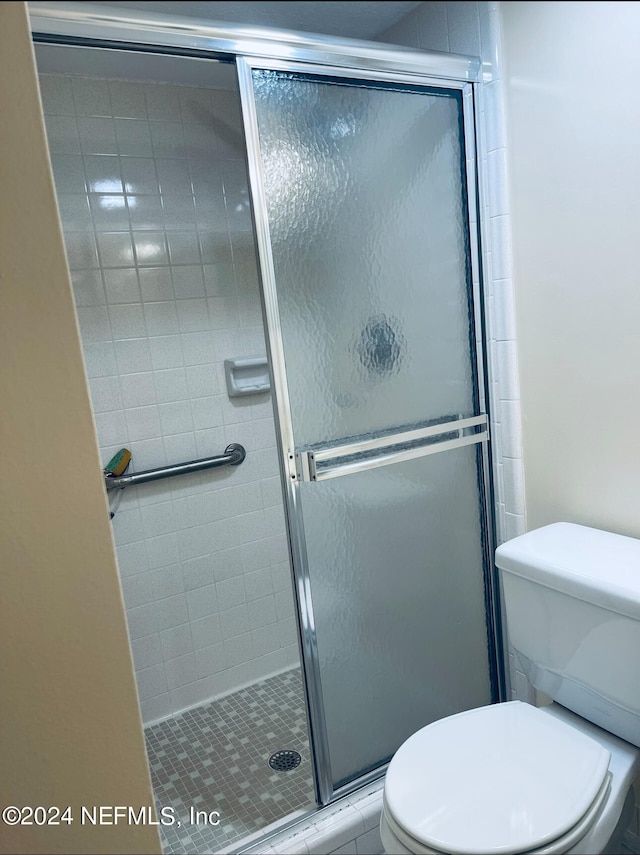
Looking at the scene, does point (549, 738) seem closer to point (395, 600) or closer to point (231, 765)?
point (395, 600)

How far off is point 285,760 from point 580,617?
1054 mm

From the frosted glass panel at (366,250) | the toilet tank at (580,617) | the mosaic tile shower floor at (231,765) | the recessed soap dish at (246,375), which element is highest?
the frosted glass panel at (366,250)

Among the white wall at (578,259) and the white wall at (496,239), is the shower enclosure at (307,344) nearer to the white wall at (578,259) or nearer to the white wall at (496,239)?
the white wall at (496,239)

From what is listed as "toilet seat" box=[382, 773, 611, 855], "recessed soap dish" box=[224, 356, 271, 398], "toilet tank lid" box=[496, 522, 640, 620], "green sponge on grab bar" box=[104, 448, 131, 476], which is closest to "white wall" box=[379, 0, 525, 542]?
"toilet tank lid" box=[496, 522, 640, 620]

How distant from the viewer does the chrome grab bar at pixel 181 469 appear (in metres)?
2.09

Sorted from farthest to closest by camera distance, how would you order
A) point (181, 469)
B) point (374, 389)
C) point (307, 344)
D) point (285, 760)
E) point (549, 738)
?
point (181, 469), point (285, 760), point (374, 389), point (307, 344), point (549, 738)

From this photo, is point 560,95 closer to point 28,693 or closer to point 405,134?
point 405,134

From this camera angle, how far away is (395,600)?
1.71 m

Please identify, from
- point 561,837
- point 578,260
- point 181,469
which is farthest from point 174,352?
point 561,837

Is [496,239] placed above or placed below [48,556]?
above

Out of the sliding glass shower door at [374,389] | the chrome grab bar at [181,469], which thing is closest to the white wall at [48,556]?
the sliding glass shower door at [374,389]

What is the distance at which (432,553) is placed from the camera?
1.76m

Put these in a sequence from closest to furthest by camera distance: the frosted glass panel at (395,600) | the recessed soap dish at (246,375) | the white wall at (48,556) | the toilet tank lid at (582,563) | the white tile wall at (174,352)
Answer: the white wall at (48,556) < the toilet tank lid at (582,563) < the frosted glass panel at (395,600) < the white tile wall at (174,352) < the recessed soap dish at (246,375)

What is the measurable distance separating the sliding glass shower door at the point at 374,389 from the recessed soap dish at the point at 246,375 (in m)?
0.78
